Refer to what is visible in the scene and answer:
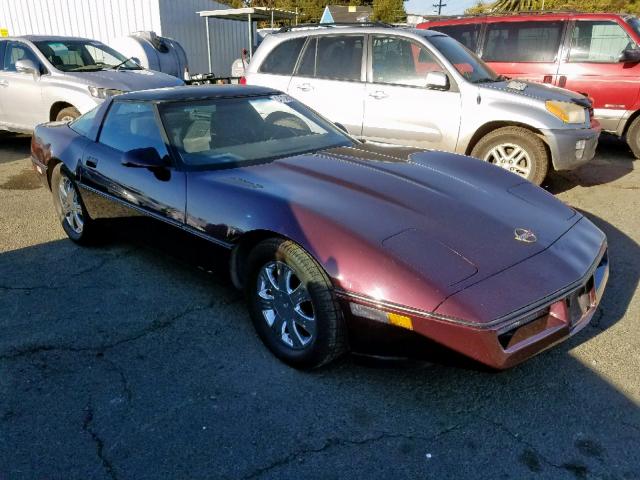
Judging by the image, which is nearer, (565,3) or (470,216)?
(470,216)

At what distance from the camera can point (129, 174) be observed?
11.2 ft

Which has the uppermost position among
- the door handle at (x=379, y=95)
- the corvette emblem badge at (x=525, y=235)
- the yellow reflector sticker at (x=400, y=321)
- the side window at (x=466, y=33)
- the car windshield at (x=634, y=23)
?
the car windshield at (x=634, y=23)

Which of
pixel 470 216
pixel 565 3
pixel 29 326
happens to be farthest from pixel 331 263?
pixel 565 3

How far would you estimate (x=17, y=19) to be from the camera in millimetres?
14648

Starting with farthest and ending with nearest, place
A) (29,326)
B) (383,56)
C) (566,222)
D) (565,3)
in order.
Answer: (565,3) → (383,56) → (29,326) → (566,222)

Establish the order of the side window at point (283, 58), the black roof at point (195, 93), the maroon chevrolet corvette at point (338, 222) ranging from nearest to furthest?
the maroon chevrolet corvette at point (338, 222) < the black roof at point (195, 93) < the side window at point (283, 58)

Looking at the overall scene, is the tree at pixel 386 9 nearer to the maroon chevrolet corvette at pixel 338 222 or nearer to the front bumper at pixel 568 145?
the front bumper at pixel 568 145

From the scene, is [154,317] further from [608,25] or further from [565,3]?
[565,3]

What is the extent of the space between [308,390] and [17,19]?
16.4m

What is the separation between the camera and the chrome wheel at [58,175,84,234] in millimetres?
4137

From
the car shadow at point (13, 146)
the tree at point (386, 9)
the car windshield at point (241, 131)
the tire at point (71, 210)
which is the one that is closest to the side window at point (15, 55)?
the car shadow at point (13, 146)

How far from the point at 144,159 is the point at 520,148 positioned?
157 inches

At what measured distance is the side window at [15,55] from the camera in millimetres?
7551

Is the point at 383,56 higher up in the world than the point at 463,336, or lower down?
higher up
